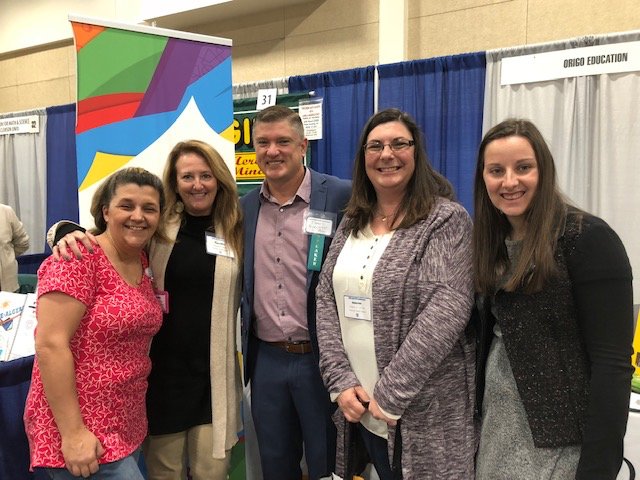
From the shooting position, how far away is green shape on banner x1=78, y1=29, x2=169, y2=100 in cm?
221

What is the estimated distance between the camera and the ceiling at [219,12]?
4.48 metres

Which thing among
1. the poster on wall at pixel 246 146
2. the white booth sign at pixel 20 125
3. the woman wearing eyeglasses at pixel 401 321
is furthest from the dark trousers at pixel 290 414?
the white booth sign at pixel 20 125

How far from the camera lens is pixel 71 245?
1.46 m

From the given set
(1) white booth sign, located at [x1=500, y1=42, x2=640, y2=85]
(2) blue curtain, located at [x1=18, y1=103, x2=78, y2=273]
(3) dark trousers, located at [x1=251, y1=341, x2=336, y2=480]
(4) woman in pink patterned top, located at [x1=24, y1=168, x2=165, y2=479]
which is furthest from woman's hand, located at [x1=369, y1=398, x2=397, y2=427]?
(2) blue curtain, located at [x1=18, y1=103, x2=78, y2=273]

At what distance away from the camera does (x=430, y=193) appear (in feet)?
5.20

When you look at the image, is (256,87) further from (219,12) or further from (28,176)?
(28,176)

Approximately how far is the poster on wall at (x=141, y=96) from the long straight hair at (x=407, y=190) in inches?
44.2

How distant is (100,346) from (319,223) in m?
0.86

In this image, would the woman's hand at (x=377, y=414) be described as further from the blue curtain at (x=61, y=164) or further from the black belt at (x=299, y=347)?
the blue curtain at (x=61, y=164)

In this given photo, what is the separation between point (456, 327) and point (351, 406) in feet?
1.37

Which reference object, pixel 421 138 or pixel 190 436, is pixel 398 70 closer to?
pixel 421 138

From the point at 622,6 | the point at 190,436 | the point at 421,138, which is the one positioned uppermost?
the point at 622,6

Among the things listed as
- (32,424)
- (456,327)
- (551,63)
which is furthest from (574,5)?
(32,424)

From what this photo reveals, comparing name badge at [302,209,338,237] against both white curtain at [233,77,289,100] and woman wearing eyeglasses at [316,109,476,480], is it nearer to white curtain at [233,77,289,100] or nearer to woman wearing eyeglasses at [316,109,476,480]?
woman wearing eyeglasses at [316,109,476,480]
